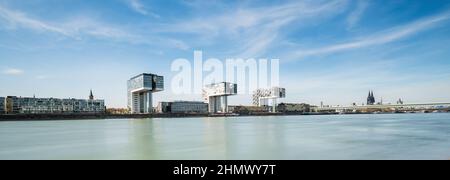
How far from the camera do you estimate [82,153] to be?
Answer: 55.6 ft

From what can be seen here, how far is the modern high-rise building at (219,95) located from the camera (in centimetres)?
18501

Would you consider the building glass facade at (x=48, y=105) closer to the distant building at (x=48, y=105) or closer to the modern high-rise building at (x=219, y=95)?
the distant building at (x=48, y=105)

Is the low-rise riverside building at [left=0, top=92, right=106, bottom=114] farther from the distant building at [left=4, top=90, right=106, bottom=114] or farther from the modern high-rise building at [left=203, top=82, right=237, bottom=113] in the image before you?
the modern high-rise building at [left=203, top=82, right=237, bottom=113]

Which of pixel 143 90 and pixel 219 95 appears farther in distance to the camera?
pixel 219 95

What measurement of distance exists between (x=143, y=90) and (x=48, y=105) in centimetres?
4368

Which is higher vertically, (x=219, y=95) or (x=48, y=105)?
(x=219, y=95)

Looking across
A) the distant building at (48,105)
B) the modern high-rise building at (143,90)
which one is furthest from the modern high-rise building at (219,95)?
the distant building at (48,105)

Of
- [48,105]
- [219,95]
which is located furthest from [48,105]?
[219,95]

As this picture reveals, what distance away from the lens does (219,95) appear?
188750mm

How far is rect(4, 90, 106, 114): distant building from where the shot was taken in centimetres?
13625

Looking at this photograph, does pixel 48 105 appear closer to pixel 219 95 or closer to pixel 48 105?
pixel 48 105

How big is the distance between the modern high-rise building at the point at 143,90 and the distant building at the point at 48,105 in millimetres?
21494

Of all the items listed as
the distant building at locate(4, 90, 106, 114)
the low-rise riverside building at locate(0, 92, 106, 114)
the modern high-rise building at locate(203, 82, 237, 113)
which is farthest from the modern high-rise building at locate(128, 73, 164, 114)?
the modern high-rise building at locate(203, 82, 237, 113)
